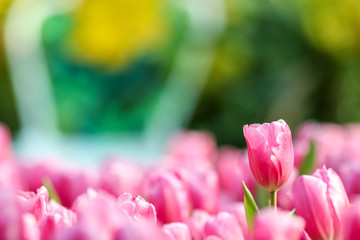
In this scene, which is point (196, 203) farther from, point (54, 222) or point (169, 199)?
point (54, 222)

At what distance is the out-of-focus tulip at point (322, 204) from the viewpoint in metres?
0.40

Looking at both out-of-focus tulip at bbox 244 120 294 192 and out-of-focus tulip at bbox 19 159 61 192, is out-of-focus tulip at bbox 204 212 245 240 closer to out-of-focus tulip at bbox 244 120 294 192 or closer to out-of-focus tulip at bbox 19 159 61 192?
out-of-focus tulip at bbox 244 120 294 192

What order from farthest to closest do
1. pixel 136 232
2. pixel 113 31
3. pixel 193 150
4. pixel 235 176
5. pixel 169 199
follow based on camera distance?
pixel 113 31 → pixel 193 150 → pixel 235 176 → pixel 169 199 → pixel 136 232

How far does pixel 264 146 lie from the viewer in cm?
43

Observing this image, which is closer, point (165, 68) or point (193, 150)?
point (193, 150)

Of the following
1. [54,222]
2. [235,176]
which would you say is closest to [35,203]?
[54,222]

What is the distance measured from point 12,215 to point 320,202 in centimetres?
18

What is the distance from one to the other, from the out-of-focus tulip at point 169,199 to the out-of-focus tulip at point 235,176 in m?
0.17

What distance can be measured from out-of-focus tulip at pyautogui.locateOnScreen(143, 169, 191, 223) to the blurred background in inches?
89.5

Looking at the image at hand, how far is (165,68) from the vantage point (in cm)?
310

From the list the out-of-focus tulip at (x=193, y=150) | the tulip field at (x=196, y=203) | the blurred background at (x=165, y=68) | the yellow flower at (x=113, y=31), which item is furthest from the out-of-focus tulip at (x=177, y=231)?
the yellow flower at (x=113, y=31)

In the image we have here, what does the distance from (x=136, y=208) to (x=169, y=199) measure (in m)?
0.13

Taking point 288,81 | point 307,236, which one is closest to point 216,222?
point 307,236

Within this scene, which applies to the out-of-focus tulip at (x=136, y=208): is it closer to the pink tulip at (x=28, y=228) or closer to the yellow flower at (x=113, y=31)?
the pink tulip at (x=28, y=228)
